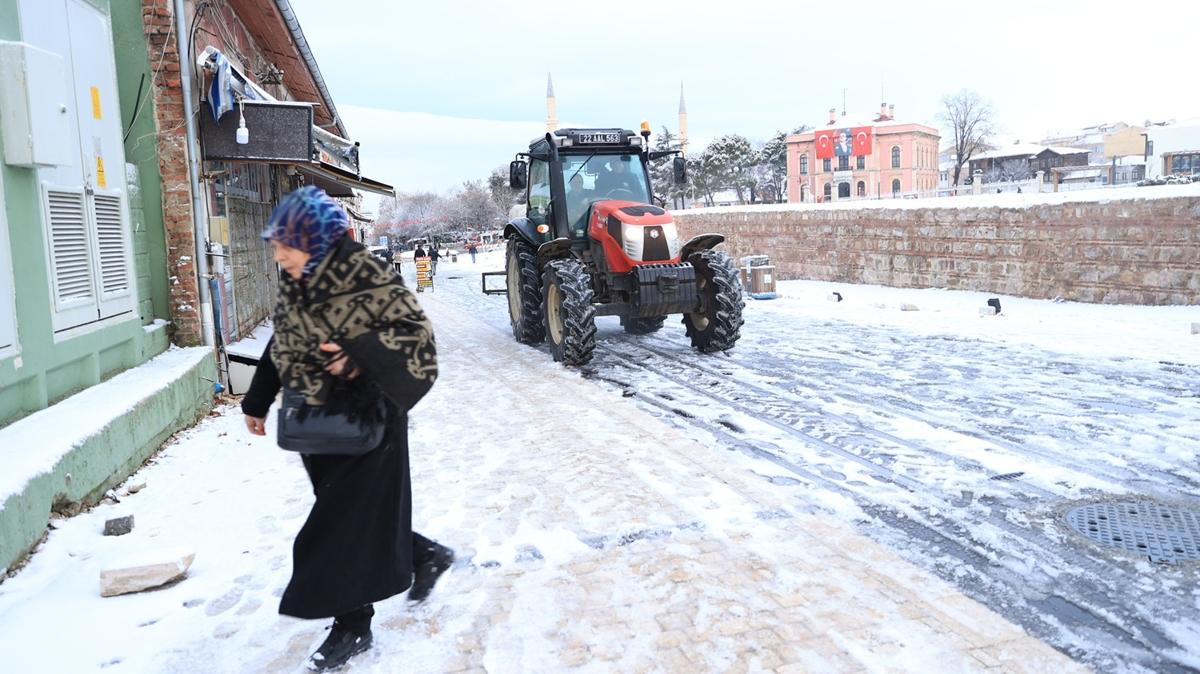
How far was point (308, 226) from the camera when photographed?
263 cm

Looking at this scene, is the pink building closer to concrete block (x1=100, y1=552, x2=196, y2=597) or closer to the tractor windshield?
the tractor windshield

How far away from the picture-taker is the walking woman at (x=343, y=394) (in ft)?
8.71

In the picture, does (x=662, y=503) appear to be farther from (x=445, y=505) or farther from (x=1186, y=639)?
(x=1186, y=639)

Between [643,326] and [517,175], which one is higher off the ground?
[517,175]

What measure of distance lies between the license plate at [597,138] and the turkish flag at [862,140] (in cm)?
5773

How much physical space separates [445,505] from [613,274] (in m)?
5.00

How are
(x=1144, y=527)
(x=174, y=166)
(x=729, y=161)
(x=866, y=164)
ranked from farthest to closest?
1. (x=866, y=164)
2. (x=729, y=161)
3. (x=174, y=166)
4. (x=1144, y=527)

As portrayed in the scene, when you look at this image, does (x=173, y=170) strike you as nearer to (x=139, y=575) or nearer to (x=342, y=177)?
(x=342, y=177)

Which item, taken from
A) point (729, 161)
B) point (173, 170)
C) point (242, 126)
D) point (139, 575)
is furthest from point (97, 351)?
point (729, 161)

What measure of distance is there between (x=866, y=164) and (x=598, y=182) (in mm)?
62432

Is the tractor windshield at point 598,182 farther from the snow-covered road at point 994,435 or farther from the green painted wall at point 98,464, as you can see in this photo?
the green painted wall at point 98,464

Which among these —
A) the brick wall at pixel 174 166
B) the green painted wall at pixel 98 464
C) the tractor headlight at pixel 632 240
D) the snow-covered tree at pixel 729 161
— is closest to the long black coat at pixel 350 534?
the green painted wall at pixel 98 464

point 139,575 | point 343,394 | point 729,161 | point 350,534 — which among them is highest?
point 729,161

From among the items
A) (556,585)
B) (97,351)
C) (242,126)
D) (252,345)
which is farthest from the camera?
(252,345)
